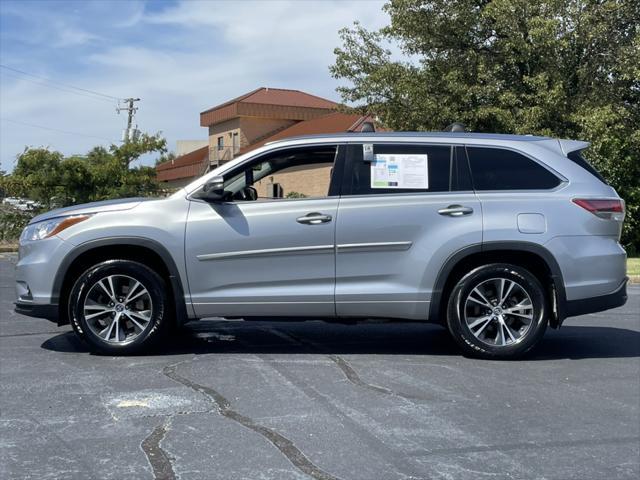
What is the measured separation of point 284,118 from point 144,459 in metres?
47.9

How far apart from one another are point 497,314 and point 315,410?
7.13 feet

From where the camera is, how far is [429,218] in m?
6.40

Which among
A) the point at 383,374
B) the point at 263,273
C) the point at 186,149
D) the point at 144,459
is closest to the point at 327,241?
the point at 263,273

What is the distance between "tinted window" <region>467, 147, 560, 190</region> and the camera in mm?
6582

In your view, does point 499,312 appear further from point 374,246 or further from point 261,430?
point 261,430

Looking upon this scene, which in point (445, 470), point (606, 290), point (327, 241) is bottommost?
point (445, 470)

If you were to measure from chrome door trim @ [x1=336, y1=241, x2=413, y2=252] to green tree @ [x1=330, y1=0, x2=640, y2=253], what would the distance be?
16.5m

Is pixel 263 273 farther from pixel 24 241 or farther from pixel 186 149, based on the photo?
pixel 186 149

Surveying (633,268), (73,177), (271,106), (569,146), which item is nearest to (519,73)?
(633,268)

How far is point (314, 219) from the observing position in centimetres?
635

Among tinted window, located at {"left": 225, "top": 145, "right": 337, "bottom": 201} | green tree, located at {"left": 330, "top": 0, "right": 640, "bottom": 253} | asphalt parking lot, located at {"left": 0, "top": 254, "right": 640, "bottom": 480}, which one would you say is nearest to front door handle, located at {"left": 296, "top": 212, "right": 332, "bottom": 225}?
tinted window, located at {"left": 225, "top": 145, "right": 337, "bottom": 201}

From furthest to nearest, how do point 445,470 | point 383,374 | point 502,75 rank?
point 502,75 → point 383,374 → point 445,470

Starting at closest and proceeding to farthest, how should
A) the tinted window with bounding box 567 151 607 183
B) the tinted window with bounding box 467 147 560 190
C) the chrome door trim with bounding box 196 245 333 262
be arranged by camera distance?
the chrome door trim with bounding box 196 245 333 262 < the tinted window with bounding box 467 147 560 190 < the tinted window with bounding box 567 151 607 183

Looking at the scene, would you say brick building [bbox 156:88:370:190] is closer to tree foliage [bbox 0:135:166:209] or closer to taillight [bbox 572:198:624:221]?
tree foliage [bbox 0:135:166:209]
